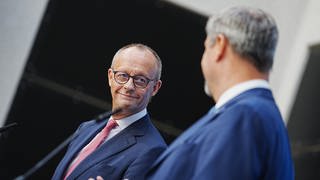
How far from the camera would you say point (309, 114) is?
24.0ft

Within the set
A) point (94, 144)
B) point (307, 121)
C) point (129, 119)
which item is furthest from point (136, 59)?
point (307, 121)

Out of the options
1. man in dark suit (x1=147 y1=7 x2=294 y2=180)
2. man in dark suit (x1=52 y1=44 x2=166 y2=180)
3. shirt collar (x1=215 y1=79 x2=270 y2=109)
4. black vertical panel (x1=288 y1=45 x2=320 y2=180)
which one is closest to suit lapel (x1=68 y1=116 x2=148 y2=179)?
man in dark suit (x1=52 y1=44 x2=166 y2=180)

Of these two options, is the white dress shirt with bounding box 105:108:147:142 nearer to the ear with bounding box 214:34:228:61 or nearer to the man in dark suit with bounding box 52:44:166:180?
the man in dark suit with bounding box 52:44:166:180

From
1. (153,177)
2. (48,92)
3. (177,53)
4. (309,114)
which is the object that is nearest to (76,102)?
(48,92)

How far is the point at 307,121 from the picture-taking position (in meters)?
7.30

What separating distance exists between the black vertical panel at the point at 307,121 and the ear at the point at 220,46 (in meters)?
4.39

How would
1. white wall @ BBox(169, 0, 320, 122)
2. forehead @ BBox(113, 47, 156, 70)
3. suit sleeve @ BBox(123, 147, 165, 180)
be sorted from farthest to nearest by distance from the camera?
white wall @ BBox(169, 0, 320, 122) → forehead @ BBox(113, 47, 156, 70) → suit sleeve @ BBox(123, 147, 165, 180)

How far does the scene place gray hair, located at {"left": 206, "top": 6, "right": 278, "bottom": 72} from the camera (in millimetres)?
2926

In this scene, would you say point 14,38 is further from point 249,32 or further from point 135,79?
point 249,32

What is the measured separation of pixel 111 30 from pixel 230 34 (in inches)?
189

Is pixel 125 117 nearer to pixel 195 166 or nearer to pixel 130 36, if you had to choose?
pixel 195 166

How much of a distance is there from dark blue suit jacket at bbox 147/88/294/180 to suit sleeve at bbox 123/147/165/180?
51cm

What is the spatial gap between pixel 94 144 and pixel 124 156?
0.75ft

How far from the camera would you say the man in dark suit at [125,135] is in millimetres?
3639
